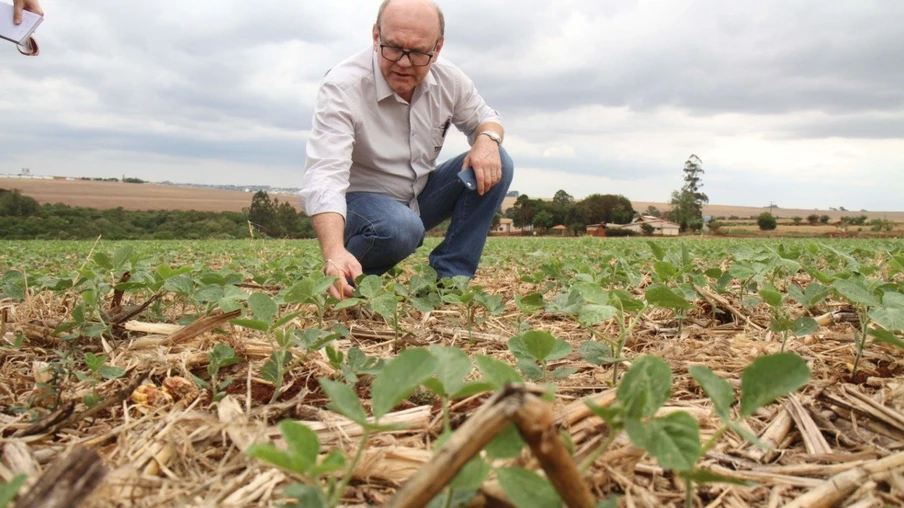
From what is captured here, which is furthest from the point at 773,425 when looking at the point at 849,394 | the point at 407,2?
the point at 407,2

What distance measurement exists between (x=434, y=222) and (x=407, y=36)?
1373mm

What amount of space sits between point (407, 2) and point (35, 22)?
161cm

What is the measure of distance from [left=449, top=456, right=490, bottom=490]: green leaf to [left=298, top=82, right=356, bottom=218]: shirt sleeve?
1.89 meters

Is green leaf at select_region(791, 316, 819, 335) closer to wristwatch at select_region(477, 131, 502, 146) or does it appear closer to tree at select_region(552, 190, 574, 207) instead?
wristwatch at select_region(477, 131, 502, 146)

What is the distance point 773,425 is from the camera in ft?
3.66

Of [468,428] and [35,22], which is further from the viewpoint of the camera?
[35,22]

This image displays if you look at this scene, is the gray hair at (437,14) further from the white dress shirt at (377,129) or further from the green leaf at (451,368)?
the green leaf at (451,368)

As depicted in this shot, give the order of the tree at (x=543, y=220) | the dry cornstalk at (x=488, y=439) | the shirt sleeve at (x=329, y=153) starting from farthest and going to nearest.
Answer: the tree at (x=543, y=220) → the shirt sleeve at (x=329, y=153) → the dry cornstalk at (x=488, y=439)

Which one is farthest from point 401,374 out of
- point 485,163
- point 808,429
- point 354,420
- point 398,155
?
point 398,155

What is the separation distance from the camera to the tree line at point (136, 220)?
105 feet

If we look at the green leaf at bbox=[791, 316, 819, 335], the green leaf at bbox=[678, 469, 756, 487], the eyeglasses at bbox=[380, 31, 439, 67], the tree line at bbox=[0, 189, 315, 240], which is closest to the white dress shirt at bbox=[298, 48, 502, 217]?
the eyeglasses at bbox=[380, 31, 439, 67]

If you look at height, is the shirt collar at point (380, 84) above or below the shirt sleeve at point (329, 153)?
above

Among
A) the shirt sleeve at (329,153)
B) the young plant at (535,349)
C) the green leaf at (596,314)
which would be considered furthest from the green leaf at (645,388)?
the shirt sleeve at (329,153)

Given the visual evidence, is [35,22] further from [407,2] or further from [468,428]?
[468,428]
